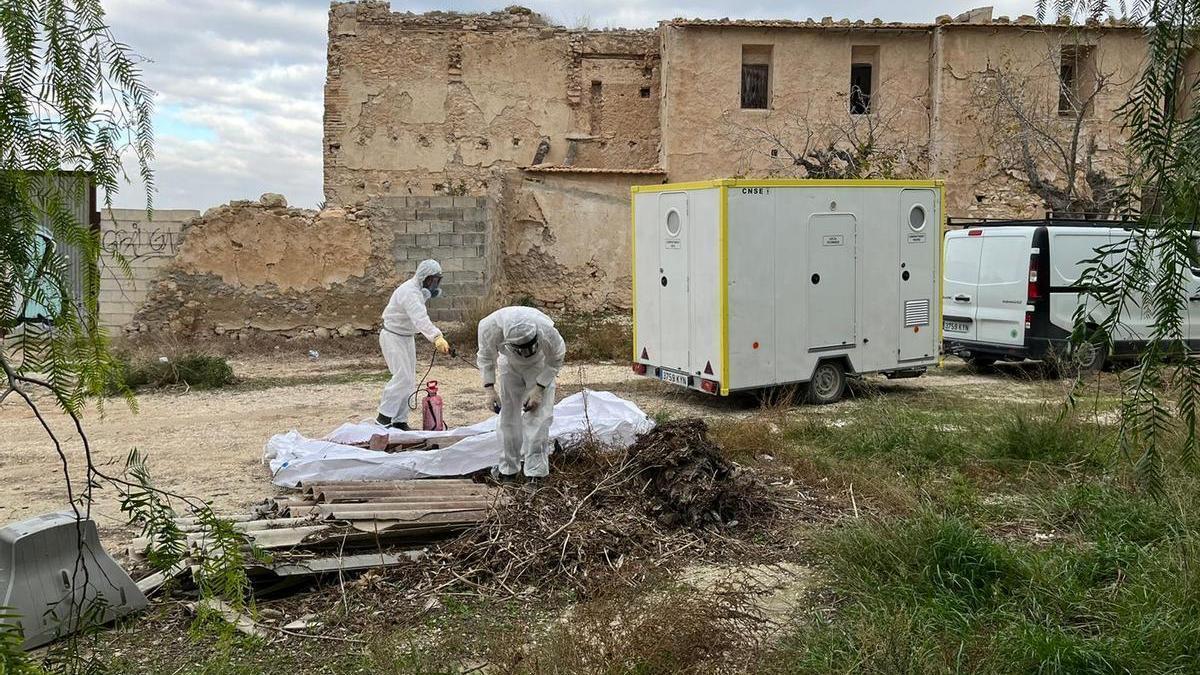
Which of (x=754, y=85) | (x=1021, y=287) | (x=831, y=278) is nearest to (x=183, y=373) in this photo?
(x=831, y=278)

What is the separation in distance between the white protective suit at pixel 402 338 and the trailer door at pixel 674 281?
8.96 feet

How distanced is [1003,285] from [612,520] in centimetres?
845

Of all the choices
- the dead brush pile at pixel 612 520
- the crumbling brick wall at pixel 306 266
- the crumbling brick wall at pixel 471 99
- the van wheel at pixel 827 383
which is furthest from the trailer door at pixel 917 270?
the crumbling brick wall at pixel 471 99

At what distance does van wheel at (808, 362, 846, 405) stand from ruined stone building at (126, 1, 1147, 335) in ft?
27.8

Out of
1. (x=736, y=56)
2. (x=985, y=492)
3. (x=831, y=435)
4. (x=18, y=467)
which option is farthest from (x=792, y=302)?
(x=736, y=56)

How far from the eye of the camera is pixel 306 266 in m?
15.3

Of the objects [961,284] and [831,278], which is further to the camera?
[961,284]

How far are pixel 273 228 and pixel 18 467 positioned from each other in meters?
7.83

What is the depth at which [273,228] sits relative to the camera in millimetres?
15242

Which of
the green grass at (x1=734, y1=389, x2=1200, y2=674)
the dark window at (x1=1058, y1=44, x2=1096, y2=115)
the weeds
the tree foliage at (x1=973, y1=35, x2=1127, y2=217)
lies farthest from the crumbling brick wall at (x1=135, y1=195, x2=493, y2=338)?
the dark window at (x1=1058, y1=44, x2=1096, y2=115)

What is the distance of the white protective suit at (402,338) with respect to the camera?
8891 mm

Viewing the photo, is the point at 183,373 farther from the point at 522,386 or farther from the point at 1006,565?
the point at 1006,565

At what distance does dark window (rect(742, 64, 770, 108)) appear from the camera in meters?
20.1

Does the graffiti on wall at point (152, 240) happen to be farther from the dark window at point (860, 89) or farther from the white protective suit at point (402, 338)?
the dark window at point (860, 89)
